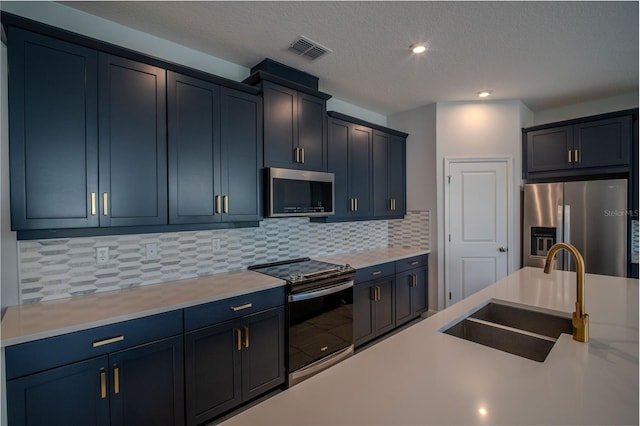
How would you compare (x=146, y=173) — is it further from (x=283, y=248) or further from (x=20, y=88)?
(x=283, y=248)

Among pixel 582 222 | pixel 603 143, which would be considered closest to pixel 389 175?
pixel 582 222

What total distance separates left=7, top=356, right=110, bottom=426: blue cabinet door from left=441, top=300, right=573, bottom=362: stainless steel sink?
174cm

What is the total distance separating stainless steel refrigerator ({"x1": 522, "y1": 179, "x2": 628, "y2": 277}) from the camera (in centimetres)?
306

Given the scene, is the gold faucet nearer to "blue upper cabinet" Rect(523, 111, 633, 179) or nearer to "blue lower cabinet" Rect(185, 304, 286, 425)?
"blue lower cabinet" Rect(185, 304, 286, 425)

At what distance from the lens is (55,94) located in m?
1.67

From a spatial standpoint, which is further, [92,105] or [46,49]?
[92,105]

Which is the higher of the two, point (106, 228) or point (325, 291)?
point (106, 228)

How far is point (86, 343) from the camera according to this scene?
151cm

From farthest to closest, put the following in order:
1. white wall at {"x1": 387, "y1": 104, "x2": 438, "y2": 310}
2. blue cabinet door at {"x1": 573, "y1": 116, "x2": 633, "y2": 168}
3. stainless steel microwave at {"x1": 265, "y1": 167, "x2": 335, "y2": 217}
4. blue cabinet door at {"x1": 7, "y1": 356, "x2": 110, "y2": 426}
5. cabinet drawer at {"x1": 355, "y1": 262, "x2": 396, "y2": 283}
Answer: white wall at {"x1": 387, "y1": 104, "x2": 438, "y2": 310} → blue cabinet door at {"x1": 573, "y1": 116, "x2": 633, "y2": 168} → cabinet drawer at {"x1": 355, "y1": 262, "x2": 396, "y2": 283} → stainless steel microwave at {"x1": 265, "y1": 167, "x2": 335, "y2": 217} → blue cabinet door at {"x1": 7, "y1": 356, "x2": 110, "y2": 426}

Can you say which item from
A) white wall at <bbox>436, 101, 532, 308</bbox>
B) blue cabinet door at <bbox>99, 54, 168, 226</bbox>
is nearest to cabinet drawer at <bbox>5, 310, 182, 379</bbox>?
blue cabinet door at <bbox>99, 54, 168, 226</bbox>

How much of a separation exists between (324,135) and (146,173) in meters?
1.65

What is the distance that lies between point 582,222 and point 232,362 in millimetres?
3641

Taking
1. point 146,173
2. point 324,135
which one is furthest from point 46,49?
point 324,135

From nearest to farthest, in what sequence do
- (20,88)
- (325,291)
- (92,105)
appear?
(20,88) → (92,105) → (325,291)
